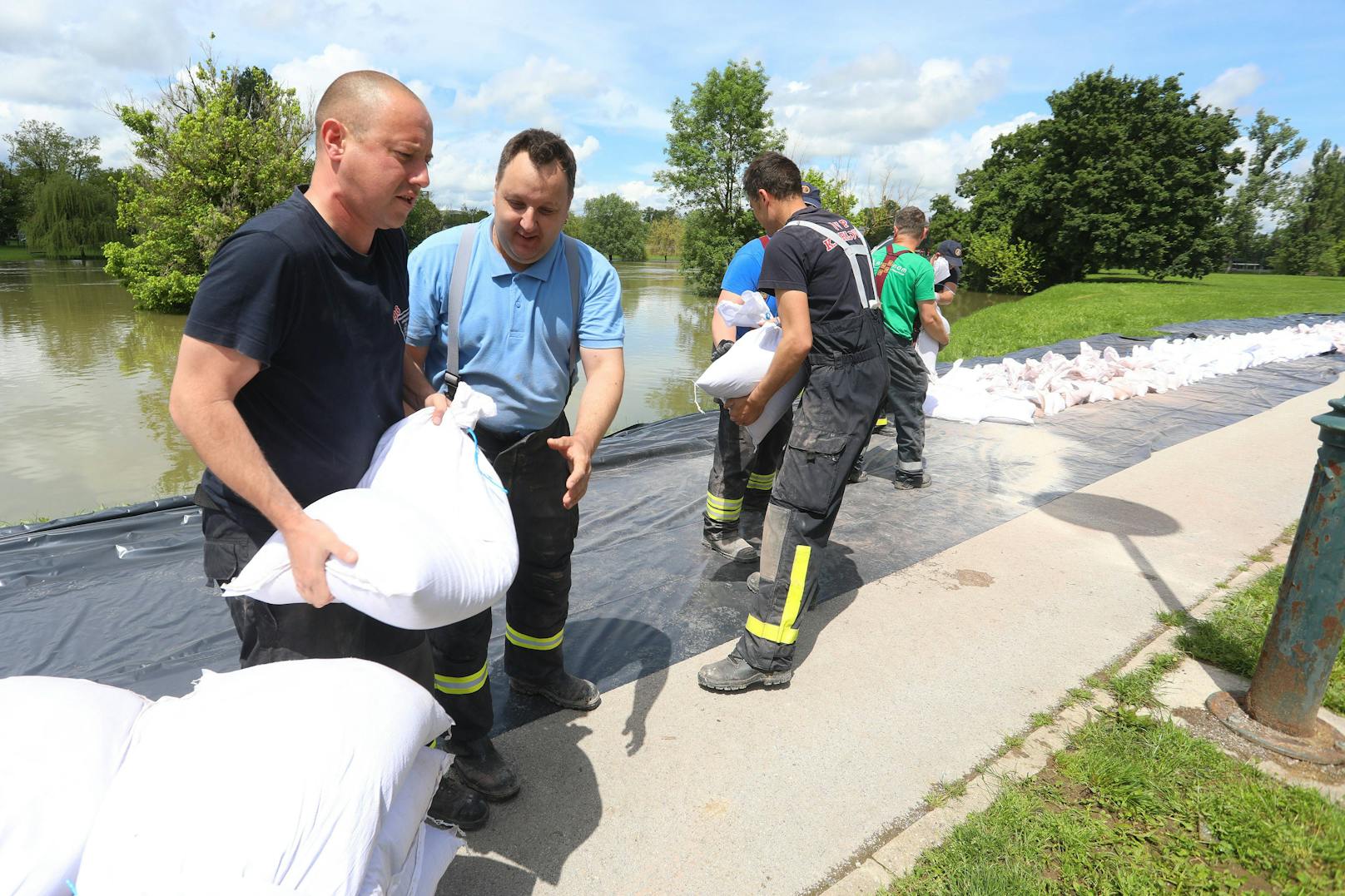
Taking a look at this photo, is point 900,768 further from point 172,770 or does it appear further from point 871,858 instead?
point 172,770

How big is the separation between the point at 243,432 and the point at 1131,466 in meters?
6.19

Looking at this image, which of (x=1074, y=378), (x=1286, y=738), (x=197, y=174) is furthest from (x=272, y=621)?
(x=197, y=174)

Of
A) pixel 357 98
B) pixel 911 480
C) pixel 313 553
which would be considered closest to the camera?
pixel 313 553

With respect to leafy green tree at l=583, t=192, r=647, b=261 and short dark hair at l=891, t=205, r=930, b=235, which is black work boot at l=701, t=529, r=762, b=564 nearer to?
short dark hair at l=891, t=205, r=930, b=235

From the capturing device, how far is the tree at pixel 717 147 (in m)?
40.5

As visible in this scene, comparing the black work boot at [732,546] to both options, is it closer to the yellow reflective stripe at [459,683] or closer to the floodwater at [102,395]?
the yellow reflective stripe at [459,683]

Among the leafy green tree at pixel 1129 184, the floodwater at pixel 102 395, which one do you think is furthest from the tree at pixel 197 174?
the leafy green tree at pixel 1129 184

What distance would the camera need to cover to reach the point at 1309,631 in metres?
2.40

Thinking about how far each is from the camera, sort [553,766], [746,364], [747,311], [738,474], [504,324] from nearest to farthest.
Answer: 1. [504,324]
2. [553,766]
3. [746,364]
4. [747,311]
5. [738,474]

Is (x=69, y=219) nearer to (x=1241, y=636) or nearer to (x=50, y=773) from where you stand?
(x=50, y=773)

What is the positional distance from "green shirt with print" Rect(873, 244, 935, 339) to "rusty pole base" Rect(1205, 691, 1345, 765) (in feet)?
10.6

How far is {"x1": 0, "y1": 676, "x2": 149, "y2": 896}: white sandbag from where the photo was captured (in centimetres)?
106

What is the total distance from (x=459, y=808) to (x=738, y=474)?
2.36 meters

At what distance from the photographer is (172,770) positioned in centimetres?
117
